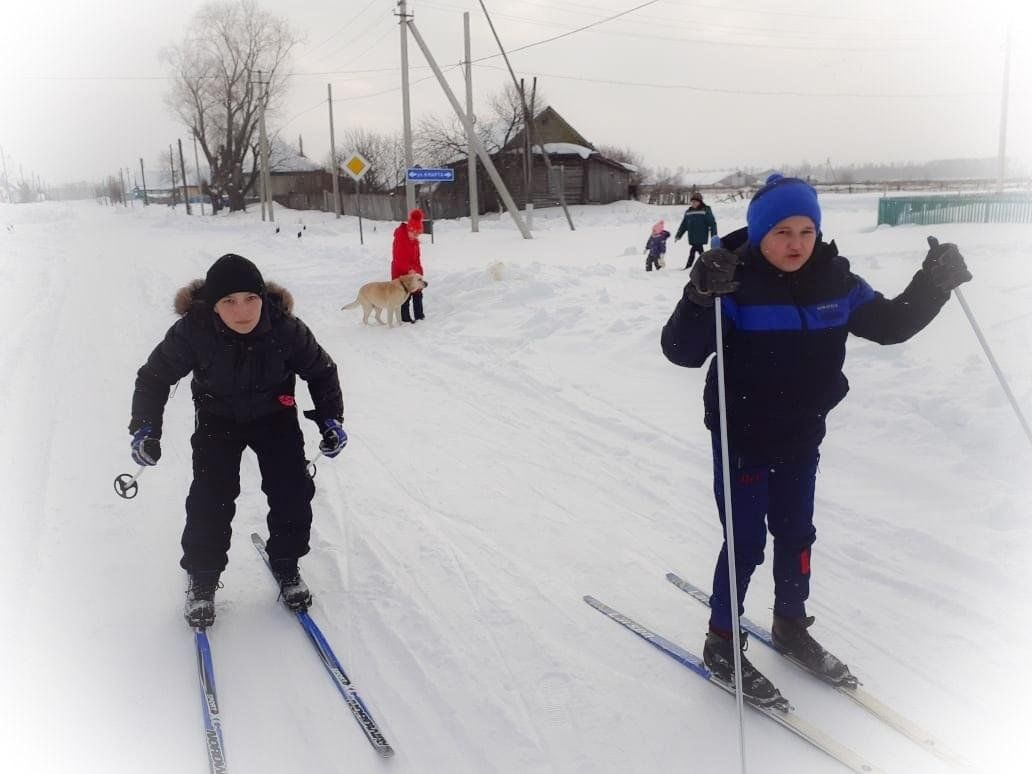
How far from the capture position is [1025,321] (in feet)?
20.5

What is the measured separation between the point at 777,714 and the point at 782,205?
5.96 ft

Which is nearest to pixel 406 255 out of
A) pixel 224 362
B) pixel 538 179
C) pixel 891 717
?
pixel 224 362

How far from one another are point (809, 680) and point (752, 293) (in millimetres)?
1552

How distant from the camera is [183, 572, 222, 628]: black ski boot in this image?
3268 mm

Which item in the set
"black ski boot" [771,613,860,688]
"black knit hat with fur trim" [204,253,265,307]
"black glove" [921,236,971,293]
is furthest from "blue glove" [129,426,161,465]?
"black glove" [921,236,971,293]

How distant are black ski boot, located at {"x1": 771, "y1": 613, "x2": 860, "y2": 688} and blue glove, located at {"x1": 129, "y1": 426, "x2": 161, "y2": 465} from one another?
8.64 ft

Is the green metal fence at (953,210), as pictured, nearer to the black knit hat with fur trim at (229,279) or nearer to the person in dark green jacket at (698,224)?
the person in dark green jacket at (698,224)

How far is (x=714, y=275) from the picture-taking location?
7.69ft

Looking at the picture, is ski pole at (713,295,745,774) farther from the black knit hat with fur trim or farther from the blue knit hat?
the black knit hat with fur trim

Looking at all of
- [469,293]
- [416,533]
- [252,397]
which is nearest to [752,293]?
[252,397]

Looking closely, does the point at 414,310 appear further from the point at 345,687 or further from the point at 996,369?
the point at 996,369

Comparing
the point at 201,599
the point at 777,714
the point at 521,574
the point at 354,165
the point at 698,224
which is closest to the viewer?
the point at 777,714

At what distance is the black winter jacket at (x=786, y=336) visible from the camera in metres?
2.56

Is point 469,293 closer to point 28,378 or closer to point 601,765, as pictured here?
point 28,378
